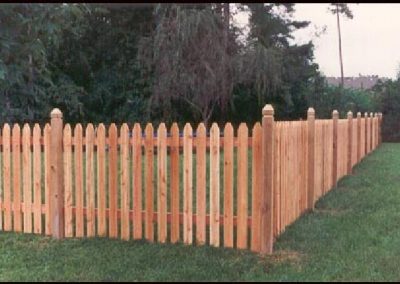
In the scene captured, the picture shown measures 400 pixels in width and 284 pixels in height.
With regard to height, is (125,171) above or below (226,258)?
above

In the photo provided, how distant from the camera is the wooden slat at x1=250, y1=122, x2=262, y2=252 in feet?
19.5

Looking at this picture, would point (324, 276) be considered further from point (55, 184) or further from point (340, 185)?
point (340, 185)

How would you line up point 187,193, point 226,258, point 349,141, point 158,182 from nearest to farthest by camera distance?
point 226,258, point 187,193, point 158,182, point 349,141

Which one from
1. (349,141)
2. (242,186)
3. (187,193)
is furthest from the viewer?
(349,141)

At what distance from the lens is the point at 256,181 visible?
596cm

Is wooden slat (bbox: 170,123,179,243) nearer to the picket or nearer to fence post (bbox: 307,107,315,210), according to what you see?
the picket

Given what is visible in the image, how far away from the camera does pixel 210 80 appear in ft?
72.3

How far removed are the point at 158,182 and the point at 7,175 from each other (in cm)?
208

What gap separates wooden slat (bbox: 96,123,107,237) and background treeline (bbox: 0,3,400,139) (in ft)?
44.0

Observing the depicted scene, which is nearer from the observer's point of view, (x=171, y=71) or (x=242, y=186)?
(x=242, y=186)

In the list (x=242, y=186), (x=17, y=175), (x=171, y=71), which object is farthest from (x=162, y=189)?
(x=171, y=71)

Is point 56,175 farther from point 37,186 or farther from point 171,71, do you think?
point 171,71

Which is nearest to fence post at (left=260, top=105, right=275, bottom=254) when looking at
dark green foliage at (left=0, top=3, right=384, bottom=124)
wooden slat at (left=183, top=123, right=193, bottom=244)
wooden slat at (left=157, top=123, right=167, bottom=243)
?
wooden slat at (left=183, top=123, right=193, bottom=244)

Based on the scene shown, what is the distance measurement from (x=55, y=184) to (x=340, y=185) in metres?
6.38
